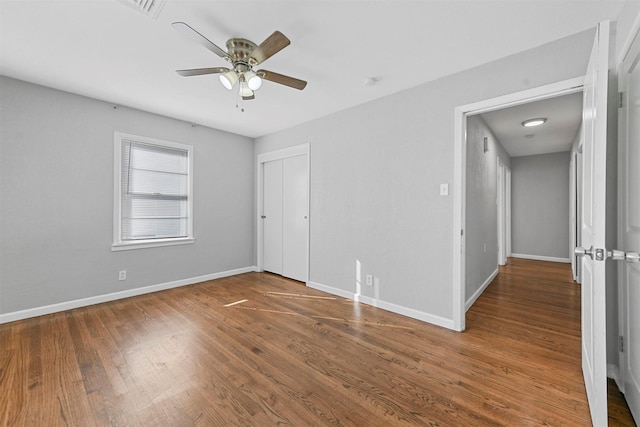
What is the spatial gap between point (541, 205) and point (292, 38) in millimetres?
6783

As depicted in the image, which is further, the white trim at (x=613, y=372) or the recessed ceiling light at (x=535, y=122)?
the recessed ceiling light at (x=535, y=122)

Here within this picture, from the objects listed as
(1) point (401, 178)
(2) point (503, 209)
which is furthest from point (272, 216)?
(2) point (503, 209)

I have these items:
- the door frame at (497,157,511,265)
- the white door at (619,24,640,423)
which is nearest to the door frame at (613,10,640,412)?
the white door at (619,24,640,423)

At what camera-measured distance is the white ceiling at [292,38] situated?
177 centimetres

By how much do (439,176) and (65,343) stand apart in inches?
145

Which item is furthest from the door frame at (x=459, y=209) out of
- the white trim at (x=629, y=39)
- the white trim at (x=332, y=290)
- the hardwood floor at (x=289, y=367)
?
the white trim at (x=332, y=290)

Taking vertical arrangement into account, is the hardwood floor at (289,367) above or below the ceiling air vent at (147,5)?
below

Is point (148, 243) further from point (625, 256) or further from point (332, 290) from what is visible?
point (625, 256)

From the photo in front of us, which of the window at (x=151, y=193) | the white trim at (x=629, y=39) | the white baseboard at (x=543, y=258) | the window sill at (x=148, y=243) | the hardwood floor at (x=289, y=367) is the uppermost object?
the white trim at (x=629, y=39)

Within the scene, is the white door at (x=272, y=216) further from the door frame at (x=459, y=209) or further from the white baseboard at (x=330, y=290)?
the door frame at (x=459, y=209)

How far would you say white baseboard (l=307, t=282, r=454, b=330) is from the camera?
2.66 meters

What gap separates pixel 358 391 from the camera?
1.71m

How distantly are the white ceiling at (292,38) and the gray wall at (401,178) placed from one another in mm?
173

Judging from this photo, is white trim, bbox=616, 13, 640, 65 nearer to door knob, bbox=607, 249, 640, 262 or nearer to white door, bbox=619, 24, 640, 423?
white door, bbox=619, 24, 640, 423
